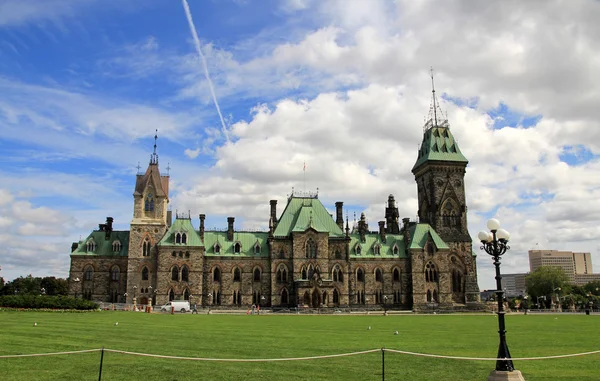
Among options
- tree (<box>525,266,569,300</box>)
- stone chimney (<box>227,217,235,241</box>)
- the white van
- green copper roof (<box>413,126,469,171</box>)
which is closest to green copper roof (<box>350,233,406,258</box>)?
green copper roof (<box>413,126,469,171</box>)

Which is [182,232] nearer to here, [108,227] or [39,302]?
[108,227]

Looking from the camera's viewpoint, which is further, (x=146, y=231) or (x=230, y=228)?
(x=230, y=228)

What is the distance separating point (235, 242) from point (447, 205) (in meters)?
36.3

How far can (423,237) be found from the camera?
82750mm

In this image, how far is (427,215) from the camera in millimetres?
89500

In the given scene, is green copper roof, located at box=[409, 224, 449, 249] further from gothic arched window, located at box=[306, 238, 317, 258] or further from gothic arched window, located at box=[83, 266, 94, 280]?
gothic arched window, located at box=[83, 266, 94, 280]

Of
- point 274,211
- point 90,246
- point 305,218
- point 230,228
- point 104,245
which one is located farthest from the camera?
point 274,211

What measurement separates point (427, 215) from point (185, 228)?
135ft

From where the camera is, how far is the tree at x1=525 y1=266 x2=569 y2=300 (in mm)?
122812

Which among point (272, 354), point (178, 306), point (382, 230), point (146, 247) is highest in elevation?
point (382, 230)

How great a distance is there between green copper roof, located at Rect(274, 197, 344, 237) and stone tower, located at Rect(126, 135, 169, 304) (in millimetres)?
18084

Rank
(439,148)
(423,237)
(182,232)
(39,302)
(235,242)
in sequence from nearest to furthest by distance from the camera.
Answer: (39,302), (182,232), (235,242), (423,237), (439,148)

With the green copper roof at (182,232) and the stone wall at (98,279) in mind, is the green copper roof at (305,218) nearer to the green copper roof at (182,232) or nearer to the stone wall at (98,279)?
the green copper roof at (182,232)

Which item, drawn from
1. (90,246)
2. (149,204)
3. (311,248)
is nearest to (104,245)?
(90,246)
